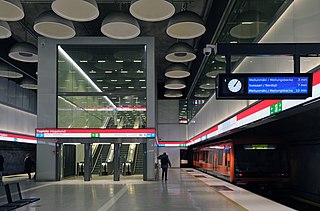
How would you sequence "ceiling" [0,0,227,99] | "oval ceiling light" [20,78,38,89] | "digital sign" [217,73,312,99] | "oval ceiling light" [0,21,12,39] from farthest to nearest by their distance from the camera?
"oval ceiling light" [20,78,38,89]
"ceiling" [0,0,227,99]
"oval ceiling light" [0,21,12,39]
"digital sign" [217,73,312,99]

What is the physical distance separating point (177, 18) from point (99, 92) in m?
9.00

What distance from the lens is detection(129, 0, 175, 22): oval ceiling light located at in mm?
13984

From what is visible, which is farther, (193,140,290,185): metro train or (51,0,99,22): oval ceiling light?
(193,140,290,185): metro train

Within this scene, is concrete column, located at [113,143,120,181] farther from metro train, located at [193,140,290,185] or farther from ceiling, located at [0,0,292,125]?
ceiling, located at [0,0,292,125]

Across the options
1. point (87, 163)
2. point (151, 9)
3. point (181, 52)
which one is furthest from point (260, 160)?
point (151, 9)

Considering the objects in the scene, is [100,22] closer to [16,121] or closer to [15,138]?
Answer: [15,138]

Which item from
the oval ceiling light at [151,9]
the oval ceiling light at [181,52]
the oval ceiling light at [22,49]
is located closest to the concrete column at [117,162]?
the oval ceiling light at [181,52]

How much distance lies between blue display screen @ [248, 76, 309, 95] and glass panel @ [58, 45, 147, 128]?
14856mm

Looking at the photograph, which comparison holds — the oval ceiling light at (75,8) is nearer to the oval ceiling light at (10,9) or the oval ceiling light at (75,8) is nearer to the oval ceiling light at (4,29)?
the oval ceiling light at (10,9)

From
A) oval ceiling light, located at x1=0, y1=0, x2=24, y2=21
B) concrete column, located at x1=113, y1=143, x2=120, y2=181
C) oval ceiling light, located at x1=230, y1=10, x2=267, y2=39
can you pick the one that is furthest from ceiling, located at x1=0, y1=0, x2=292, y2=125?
concrete column, located at x1=113, y1=143, x2=120, y2=181

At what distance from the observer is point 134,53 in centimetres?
2416

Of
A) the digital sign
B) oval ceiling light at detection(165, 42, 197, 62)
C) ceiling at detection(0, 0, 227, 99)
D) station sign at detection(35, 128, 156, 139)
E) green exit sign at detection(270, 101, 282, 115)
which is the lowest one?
station sign at detection(35, 128, 156, 139)

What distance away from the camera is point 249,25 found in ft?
52.6

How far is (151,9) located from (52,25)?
4.96 m
